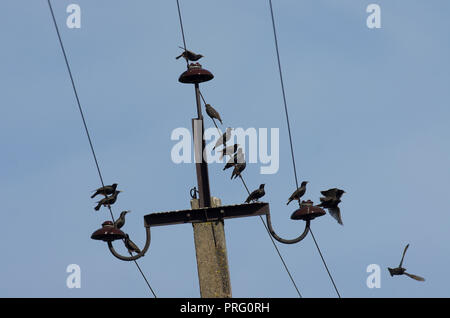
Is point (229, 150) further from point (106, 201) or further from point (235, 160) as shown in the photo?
point (106, 201)

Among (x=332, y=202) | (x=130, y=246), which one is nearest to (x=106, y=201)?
(x=130, y=246)

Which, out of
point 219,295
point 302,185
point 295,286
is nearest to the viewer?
point 219,295

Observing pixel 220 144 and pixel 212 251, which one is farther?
pixel 220 144

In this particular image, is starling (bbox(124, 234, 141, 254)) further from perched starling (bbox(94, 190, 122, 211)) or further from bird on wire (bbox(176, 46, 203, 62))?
bird on wire (bbox(176, 46, 203, 62))

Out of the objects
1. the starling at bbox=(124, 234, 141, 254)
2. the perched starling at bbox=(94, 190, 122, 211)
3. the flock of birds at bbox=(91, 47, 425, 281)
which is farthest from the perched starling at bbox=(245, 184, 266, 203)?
the perched starling at bbox=(94, 190, 122, 211)

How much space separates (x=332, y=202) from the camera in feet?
42.1

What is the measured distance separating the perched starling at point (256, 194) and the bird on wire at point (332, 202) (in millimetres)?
782

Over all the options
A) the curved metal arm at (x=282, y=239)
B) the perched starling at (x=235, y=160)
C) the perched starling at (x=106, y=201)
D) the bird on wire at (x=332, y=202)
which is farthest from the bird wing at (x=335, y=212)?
the perched starling at (x=106, y=201)

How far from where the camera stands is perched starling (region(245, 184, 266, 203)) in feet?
41.3

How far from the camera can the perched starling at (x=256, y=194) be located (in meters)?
12.6
